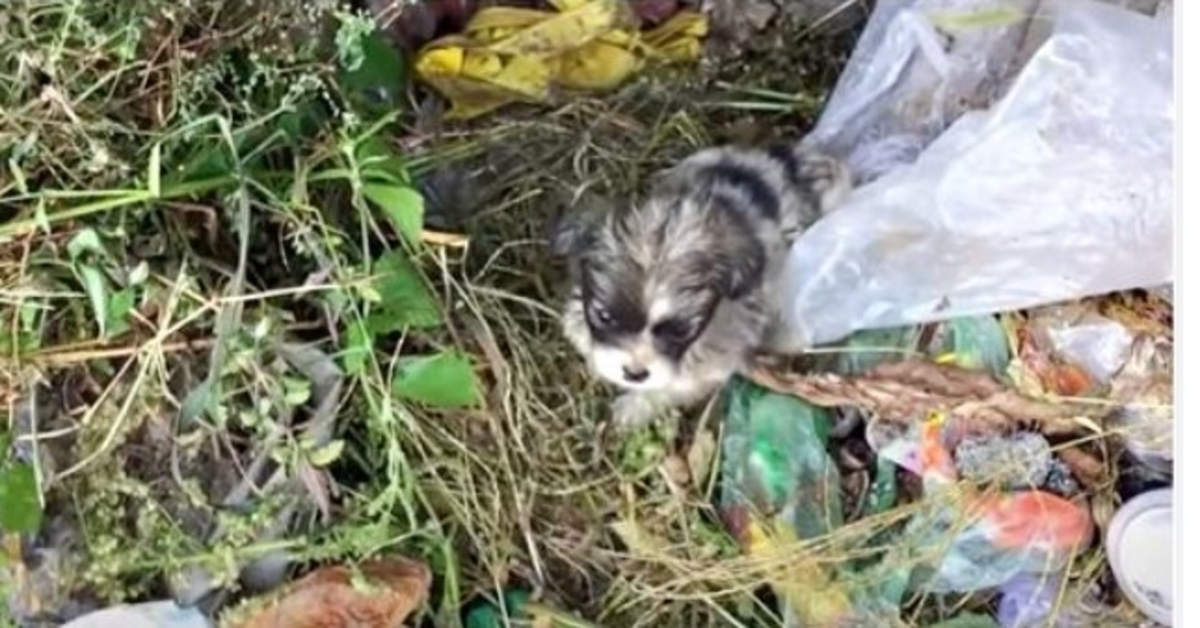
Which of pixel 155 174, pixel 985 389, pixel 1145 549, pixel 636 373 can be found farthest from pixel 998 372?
pixel 155 174

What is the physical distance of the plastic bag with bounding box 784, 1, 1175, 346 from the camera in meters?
1.34

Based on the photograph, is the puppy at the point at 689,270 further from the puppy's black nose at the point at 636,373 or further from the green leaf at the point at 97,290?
the green leaf at the point at 97,290

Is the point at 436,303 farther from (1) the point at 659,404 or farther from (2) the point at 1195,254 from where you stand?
(2) the point at 1195,254

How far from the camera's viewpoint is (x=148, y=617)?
1337 millimetres

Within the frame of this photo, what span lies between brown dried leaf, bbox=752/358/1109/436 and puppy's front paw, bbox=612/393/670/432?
12cm

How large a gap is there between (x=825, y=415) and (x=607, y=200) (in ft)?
0.78

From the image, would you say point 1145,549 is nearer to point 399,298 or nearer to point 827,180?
point 827,180

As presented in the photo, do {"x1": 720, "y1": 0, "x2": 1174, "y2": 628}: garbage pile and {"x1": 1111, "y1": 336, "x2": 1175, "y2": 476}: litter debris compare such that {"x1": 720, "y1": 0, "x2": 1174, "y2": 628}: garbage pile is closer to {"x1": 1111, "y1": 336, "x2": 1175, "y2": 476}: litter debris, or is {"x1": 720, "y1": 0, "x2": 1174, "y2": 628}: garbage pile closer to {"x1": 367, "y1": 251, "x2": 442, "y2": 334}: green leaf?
{"x1": 1111, "y1": 336, "x2": 1175, "y2": 476}: litter debris

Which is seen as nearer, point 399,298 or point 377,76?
point 399,298

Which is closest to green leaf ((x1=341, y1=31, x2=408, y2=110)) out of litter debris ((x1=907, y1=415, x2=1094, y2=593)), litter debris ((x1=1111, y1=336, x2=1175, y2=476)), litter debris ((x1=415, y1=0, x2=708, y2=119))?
litter debris ((x1=415, y1=0, x2=708, y2=119))

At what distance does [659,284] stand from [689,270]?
0.08 feet

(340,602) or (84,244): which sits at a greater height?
(84,244)

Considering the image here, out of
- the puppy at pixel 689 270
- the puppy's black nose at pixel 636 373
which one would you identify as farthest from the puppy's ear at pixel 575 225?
the puppy's black nose at pixel 636 373

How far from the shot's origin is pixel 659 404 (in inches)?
56.4
